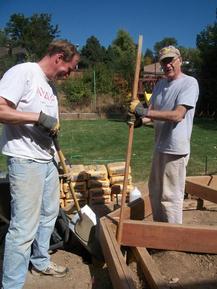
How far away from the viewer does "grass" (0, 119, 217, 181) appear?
8.13m

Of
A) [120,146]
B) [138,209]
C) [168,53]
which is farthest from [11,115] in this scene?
[120,146]

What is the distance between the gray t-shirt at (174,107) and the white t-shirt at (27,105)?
1.17 meters

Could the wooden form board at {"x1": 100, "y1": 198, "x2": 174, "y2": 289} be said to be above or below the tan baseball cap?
below

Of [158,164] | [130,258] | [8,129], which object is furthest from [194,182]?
[8,129]

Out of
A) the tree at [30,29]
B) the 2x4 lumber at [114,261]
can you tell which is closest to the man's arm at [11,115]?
the 2x4 lumber at [114,261]

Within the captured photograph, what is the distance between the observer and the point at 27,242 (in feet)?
10.5

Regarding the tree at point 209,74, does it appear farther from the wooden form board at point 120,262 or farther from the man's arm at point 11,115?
the man's arm at point 11,115

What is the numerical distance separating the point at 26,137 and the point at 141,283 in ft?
4.90

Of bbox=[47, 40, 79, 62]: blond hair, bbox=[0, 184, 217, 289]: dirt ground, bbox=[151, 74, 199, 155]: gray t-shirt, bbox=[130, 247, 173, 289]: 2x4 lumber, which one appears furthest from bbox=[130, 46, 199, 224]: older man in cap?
bbox=[47, 40, 79, 62]: blond hair

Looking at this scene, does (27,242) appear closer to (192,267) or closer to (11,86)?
(11,86)

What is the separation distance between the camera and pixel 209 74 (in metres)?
21.0

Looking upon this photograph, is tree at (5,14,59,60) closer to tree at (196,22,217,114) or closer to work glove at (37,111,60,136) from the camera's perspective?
tree at (196,22,217,114)

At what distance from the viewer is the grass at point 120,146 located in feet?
26.7

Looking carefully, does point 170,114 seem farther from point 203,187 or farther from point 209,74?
point 209,74
